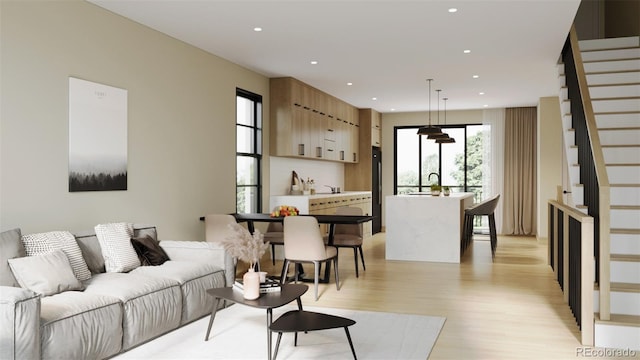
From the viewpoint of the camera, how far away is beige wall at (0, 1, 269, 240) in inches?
161

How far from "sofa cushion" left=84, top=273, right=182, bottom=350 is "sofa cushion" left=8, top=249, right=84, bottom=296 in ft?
0.53

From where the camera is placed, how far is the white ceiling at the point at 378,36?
193 inches

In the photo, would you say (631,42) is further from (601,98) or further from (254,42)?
(254,42)

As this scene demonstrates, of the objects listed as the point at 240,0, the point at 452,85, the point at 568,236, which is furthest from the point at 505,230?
the point at 240,0

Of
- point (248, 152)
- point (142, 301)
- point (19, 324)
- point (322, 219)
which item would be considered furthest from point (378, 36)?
point (19, 324)

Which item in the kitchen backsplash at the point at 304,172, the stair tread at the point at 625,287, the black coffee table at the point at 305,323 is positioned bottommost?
the black coffee table at the point at 305,323

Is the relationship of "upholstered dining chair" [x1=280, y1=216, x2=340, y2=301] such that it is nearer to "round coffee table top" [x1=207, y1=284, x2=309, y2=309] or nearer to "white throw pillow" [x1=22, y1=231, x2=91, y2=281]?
"round coffee table top" [x1=207, y1=284, x2=309, y2=309]

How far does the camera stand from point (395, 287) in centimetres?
606

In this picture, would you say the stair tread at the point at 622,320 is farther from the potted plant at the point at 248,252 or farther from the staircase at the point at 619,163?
the potted plant at the point at 248,252

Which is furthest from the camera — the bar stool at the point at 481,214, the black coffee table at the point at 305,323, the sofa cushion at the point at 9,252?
the bar stool at the point at 481,214

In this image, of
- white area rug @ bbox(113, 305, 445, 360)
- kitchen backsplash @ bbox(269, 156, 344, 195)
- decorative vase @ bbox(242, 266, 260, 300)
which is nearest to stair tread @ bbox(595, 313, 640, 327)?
white area rug @ bbox(113, 305, 445, 360)

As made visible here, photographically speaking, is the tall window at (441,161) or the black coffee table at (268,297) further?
the tall window at (441,161)

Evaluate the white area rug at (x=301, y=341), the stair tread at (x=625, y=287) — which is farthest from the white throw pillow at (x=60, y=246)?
the stair tread at (x=625, y=287)

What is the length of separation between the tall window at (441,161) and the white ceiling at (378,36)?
3.32m
